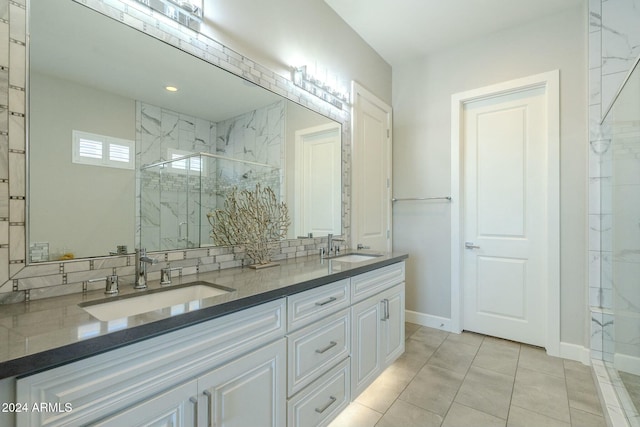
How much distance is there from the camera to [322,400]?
58.9 inches

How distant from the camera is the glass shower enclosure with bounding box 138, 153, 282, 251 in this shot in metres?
1.36

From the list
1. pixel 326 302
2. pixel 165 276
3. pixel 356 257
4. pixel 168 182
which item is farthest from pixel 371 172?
pixel 165 276

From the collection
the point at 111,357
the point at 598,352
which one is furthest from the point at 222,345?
the point at 598,352

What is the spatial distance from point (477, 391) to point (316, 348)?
128 cm

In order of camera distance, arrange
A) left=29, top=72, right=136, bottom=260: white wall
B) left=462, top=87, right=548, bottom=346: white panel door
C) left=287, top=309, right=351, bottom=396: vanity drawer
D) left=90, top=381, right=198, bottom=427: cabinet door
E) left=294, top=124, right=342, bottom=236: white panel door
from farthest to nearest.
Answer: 1. left=462, top=87, right=548, bottom=346: white panel door
2. left=294, top=124, right=342, bottom=236: white panel door
3. left=287, top=309, right=351, bottom=396: vanity drawer
4. left=29, top=72, right=136, bottom=260: white wall
5. left=90, top=381, right=198, bottom=427: cabinet door

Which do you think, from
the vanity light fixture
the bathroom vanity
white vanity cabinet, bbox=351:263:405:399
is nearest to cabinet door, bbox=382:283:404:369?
white vanity cabinet, bbox=351:263:405:399

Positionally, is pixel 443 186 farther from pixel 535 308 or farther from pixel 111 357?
pixel 111 357

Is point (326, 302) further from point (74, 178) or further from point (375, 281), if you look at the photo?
point (74, 178)

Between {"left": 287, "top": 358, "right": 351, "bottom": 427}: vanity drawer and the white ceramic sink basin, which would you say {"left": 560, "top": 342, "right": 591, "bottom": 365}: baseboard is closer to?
the white ceramic sink basin

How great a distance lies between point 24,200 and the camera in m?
1.02

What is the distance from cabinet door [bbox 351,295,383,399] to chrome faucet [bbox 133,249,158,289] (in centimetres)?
108

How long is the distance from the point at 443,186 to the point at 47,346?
3.06m

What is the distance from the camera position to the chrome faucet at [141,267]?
120 cm

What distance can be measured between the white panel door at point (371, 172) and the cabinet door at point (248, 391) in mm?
1605
